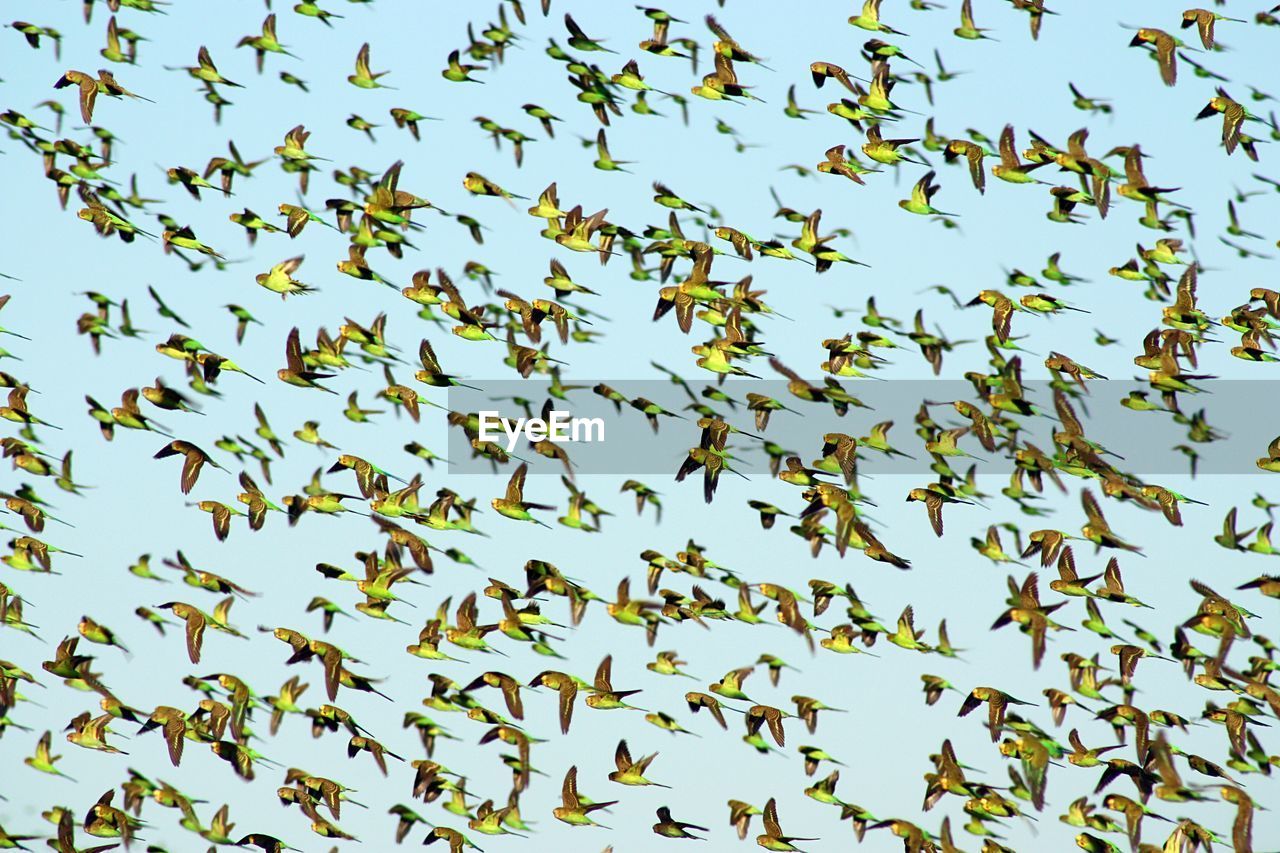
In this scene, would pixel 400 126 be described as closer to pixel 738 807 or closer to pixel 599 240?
pixel 599 240

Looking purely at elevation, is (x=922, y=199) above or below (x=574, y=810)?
above

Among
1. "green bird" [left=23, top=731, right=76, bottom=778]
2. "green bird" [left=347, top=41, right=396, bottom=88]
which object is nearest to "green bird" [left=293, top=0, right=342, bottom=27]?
"green bird" [left=347, top=41, right=396, bottom=88]

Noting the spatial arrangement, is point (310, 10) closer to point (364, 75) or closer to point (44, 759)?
point (364, 75)

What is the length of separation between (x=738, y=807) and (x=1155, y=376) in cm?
1659

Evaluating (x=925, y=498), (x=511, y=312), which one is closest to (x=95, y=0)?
(x=511, y=312)

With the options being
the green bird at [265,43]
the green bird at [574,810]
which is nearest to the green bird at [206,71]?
the green bird at [265,43]

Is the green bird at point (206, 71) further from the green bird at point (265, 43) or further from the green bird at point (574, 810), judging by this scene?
the green bird at point (574, 810)

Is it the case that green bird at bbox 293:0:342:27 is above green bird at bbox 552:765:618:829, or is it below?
above

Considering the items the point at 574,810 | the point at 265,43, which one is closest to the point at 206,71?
the point at 265,43

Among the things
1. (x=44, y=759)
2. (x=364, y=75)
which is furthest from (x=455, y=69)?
(x=44, y=759)

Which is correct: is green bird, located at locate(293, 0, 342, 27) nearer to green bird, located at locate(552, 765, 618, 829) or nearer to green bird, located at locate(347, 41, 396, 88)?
green bird, located at locate(347, 41, 396, 88)

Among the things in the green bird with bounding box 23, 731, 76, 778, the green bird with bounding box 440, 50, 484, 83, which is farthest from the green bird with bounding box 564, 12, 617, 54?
the green bird with bounding box 23, 731, 76, 778

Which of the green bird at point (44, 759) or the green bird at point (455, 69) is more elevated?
the green bird at point (455, 69)

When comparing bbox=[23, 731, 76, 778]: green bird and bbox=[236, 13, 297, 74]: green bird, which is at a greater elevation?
bbox=[236, 13, 297, 74]: green bird
